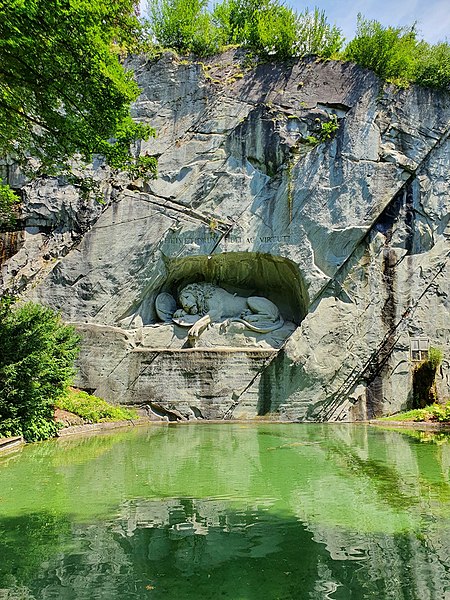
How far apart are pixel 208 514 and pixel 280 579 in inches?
53.5

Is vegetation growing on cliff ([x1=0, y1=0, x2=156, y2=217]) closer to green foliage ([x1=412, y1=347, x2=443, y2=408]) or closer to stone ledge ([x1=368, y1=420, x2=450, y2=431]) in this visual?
stone ledge ([x1=368, y1=420, x2=450, y2=431])

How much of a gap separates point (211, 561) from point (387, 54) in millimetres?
16014

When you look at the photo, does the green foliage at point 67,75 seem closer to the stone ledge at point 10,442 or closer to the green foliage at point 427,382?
the stone ledge at point 10,442

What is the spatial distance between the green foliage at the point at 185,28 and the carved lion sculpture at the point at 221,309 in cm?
797

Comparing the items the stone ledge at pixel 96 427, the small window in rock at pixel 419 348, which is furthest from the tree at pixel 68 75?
the small window in rock at pixel 419 348

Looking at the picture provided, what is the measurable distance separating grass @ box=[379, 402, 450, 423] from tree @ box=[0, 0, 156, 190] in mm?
8336

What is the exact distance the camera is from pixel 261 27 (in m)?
16.7

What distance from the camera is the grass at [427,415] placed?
37.1 feet

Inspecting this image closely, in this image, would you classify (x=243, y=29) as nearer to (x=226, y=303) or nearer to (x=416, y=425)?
(x=226, y=303)

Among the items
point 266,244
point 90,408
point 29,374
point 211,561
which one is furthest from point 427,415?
point 211,561

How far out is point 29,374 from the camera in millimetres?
8758

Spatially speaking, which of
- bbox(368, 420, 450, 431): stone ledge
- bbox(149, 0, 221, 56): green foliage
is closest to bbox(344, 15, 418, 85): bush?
bbox(149, 0, 221, 56): green foliage

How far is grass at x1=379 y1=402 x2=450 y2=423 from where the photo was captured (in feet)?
37.1

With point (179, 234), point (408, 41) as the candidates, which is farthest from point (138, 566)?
point (408, 41)
